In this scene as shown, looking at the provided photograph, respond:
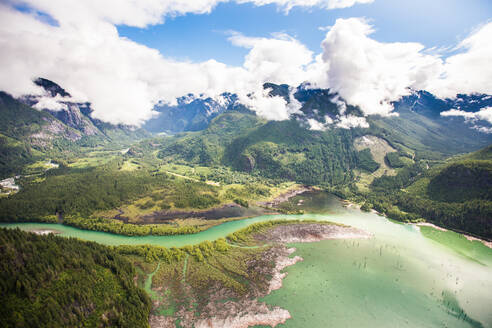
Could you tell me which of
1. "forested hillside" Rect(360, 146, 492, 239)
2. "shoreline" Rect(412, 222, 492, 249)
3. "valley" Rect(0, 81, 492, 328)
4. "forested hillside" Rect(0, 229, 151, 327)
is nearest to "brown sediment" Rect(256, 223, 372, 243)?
"valley" Rect(0, 81, 492, 328)

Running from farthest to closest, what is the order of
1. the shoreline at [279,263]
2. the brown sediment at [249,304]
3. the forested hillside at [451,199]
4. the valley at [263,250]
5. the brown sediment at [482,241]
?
the forested hillside at [451,199]
the brown sediment at [482,241]
the valley at [263,250]
the shoreline at [279,263]
the brown sediment at [249,304]

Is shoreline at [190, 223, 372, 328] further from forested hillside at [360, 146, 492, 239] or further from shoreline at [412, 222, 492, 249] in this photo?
forested hillside at [360, 146, 492, 239]

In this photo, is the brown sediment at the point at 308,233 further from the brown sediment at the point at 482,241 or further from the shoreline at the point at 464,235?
the brown sediment at the point at 482,241

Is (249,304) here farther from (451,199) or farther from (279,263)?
(451,199)

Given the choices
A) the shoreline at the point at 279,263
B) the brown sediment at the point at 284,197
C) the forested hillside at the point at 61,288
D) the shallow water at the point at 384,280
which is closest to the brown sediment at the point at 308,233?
the shoreline at the point at 279,263

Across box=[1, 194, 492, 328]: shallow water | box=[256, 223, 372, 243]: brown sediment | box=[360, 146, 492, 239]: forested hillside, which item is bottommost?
box=[1, 194, 492, 328]: shallow water

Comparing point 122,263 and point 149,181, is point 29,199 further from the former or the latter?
point 122,263
